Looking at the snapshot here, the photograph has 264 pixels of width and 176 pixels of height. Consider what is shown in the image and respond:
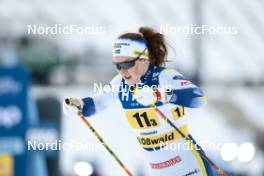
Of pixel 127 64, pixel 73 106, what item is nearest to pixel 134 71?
pixel 127 64

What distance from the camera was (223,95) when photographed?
2.85 meters

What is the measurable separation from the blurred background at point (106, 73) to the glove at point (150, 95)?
0.09 meters

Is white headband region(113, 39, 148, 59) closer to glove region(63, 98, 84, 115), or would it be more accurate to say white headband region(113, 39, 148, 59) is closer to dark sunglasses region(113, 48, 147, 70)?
dark sunglasses region(113, 48, 147, 70)

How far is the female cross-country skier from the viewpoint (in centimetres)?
174

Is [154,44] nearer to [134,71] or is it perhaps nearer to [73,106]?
[134,71]

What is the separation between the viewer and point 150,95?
5.49 feet

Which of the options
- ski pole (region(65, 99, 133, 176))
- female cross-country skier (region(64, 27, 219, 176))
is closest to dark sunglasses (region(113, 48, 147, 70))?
female cross-country skier (region(64, 27, 219, 176))

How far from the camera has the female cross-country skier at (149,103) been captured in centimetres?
174

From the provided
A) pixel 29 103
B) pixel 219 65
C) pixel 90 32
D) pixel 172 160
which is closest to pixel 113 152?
pixel 172 160

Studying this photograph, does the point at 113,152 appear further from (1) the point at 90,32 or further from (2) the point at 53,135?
(2) the point at 53,135

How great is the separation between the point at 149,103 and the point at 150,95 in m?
0.04

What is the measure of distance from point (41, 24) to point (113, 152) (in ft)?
1.52

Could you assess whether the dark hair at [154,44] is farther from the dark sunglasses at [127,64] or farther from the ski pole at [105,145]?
the ski pole at [105,145]

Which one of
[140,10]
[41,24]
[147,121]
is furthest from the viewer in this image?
[140,10]
